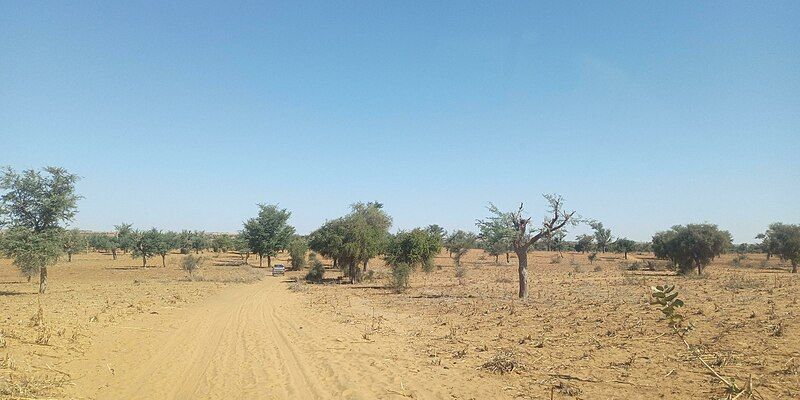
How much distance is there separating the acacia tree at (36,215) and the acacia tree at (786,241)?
62.0 metres

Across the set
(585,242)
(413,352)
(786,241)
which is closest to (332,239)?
(413,352)

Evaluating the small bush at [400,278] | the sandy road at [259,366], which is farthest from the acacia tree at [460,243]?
the sandy road at [259,366]

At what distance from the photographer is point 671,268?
47469 mm

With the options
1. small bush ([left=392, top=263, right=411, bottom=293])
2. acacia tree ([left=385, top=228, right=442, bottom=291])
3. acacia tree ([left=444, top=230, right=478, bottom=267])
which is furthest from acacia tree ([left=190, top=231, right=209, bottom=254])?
small bush ([left=392, top=263, right=411, bottom=293])

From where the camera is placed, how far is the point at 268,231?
65.8 meters

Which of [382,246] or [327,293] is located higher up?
[382,246]

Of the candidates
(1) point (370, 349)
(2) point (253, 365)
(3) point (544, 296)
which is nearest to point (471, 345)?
Answer: (1) point (370, 349)

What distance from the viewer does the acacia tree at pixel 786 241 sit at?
41.5 meters

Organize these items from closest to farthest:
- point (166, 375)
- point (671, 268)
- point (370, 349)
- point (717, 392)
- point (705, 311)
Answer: point (717, 392) < point (166, 375) < point (370, 349) < point (705, 311) < point (671, 268)

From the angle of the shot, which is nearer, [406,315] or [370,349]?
[370,349]

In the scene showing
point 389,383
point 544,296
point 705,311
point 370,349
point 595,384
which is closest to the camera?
point 595,384

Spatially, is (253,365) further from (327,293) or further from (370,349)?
(327,293)

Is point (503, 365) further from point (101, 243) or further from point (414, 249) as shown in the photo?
point (101, 243)

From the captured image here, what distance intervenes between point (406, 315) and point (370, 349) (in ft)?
20.7
